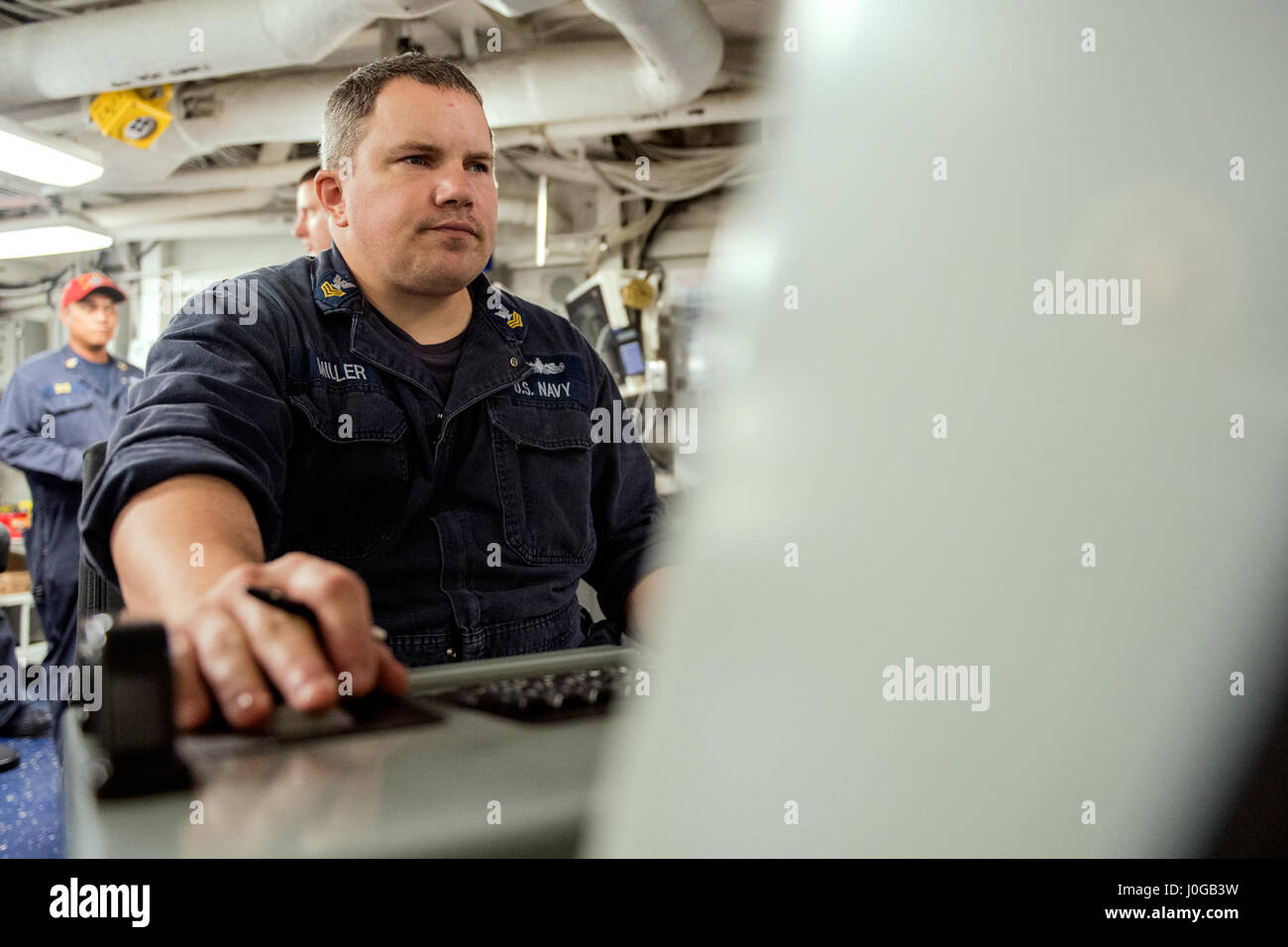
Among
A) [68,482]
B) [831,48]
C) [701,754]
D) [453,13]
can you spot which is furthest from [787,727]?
[453,13]

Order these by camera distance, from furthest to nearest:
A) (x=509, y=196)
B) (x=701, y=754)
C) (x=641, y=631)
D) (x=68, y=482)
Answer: (x=509, y=196)
(x=68, y=482)
(x=641, y=631)
(x=701, y=754)

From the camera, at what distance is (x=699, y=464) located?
0.75ft

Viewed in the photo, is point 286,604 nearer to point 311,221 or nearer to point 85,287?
point 311,221

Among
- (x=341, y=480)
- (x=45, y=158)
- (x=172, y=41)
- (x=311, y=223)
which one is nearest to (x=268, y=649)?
(x=341, y=480)

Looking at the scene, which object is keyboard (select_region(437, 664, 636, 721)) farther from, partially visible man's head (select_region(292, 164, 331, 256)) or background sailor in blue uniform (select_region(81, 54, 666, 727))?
partially visible man's head (select_region(292, 164, 331, 256))

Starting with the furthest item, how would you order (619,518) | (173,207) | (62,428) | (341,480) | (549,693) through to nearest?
1. (173,207)
2. (62,428)
3. (619,518)
4. (341,480)
5. (549,693)

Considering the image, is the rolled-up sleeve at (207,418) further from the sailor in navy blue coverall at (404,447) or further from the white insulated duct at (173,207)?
the white insulated duct at (173,207)

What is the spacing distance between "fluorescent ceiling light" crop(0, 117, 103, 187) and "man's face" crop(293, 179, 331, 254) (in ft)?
4.52

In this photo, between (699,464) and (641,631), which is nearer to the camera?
(699,464)

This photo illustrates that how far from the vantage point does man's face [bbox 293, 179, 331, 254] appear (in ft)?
7.09

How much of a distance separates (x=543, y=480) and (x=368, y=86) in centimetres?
52

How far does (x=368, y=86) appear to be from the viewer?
42.1 inches
